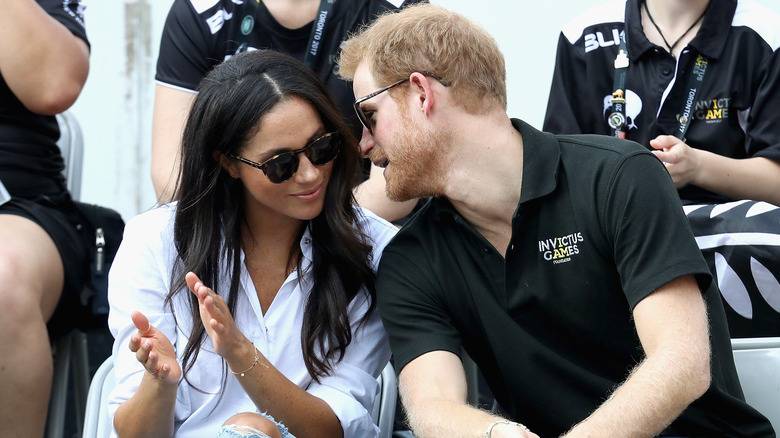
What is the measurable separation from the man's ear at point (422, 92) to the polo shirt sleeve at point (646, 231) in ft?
1.54

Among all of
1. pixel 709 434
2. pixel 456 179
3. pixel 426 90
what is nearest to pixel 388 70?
pixel 426 90

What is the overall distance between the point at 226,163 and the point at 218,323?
1.82ft

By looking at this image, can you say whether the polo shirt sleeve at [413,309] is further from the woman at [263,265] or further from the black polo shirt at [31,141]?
the black polo shirt at [31,141]

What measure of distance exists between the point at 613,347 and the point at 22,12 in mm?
1924

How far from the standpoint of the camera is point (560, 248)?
6.89 ft

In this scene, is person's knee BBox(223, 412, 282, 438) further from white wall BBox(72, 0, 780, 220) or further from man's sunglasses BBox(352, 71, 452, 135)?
white wall BBox(72, 0, 780, 220)

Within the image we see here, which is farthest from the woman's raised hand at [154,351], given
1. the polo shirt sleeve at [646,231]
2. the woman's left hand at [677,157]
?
the woman's left hand at [677,157]

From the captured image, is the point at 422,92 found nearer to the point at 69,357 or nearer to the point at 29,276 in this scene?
the point at 29,276

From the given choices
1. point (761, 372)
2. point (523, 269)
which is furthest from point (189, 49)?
point (761, 372)

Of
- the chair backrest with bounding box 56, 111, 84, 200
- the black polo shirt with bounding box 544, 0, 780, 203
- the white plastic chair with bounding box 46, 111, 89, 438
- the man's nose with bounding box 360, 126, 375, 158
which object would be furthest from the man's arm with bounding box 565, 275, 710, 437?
the chair backrest with bounding box 56, 111, 84, 200

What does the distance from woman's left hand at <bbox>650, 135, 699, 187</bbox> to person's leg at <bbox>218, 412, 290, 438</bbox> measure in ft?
4.44

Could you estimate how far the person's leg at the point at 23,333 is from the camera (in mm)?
2494

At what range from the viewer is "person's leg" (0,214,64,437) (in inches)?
98.2

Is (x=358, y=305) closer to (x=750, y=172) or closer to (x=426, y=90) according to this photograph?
(x=426, y=90)
